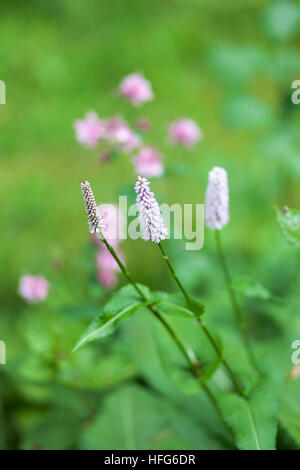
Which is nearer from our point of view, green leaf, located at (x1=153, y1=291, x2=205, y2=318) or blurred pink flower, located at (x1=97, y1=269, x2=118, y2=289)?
green leaf, located at (x1=153, y1=291, x2=205, y2=318)

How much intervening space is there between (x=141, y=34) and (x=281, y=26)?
5.09 ft

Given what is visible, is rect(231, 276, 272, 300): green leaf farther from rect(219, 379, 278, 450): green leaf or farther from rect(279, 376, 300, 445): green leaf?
rect(279, 376, 300, 445): green leaf

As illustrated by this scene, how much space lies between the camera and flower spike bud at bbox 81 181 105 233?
549mm

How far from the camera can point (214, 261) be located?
1421mm

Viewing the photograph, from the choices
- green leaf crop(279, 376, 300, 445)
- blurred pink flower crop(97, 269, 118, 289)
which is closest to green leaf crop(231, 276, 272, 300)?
green leaf crop(279, 376, 300, 445)

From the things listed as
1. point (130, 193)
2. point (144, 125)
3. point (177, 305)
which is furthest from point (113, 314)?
point (144, 125)

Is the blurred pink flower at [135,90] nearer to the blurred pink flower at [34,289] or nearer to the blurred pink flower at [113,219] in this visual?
the blurred pink flower at [113,219]

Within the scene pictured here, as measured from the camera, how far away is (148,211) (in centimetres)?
58

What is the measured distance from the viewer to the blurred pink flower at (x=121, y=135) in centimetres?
100

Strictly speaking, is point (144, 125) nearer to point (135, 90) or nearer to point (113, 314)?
point (135, 90)

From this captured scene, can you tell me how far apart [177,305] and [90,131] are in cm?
50

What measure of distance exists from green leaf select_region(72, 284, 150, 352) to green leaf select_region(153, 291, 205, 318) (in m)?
0.03
